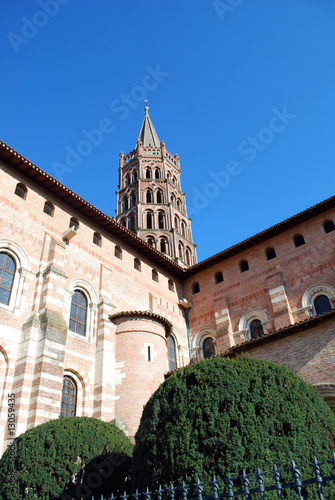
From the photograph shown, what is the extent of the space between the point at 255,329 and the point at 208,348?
304 cm

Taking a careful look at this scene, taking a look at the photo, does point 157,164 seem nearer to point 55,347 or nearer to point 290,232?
point 290,232

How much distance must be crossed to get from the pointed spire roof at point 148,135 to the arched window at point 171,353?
31.5 meters

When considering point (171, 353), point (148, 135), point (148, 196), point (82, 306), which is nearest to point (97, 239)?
point (82, 306)

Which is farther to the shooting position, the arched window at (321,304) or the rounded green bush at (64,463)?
the arched window at (321,304)

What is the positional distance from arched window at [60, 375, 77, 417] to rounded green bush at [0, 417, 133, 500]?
14.5 feet

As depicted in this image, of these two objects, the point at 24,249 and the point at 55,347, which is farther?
the point at 24,249

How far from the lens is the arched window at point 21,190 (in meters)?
17.7

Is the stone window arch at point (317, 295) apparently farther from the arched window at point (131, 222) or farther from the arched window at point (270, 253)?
the arched window at point (131, 222)

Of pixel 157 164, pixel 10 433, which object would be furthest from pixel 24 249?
pixel 157 164

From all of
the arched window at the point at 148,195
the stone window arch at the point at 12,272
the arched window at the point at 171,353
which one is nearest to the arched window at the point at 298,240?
the arched window at the point at 171,353

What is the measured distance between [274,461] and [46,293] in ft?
35.4

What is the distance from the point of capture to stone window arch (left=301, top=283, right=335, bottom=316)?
62.2 ft

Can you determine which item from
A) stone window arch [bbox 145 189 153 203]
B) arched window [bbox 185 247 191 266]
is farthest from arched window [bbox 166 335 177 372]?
stone window arch [bbox 145 189 153 203]

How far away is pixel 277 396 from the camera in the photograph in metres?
8.76
